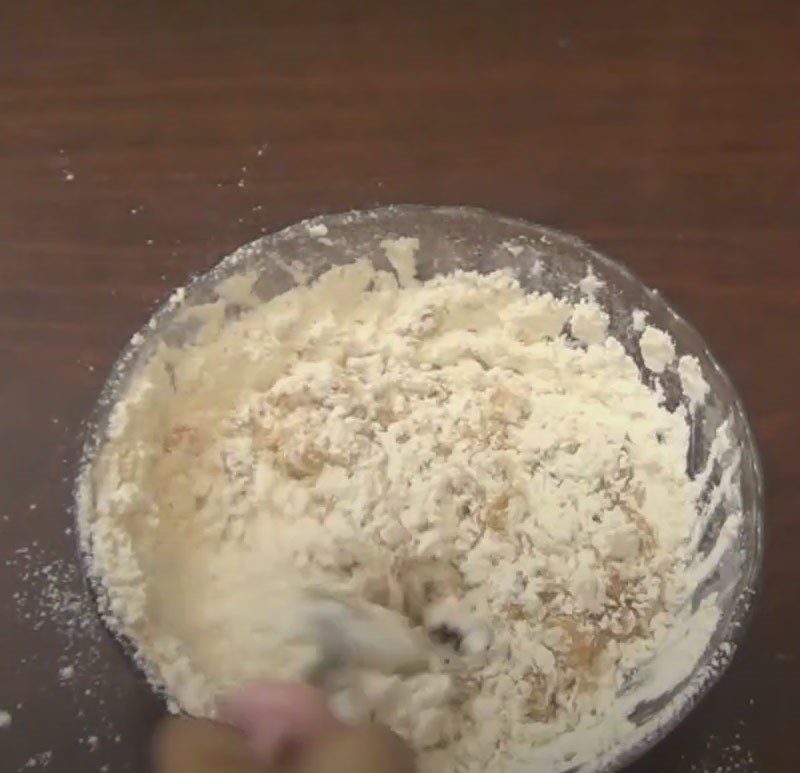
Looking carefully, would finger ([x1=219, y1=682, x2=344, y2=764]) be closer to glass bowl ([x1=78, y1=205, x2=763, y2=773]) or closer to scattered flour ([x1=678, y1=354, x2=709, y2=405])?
glass bowl ([x1=78, y1=205, x2=763, y2=773])

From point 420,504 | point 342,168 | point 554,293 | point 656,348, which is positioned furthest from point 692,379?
point 342,168

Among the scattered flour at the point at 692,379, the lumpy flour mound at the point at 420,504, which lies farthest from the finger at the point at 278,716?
the scattered flour at the point at 692,379

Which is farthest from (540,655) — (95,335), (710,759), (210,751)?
(95,335)

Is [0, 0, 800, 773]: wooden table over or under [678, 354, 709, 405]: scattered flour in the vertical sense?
over

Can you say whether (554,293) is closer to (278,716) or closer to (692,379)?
(692,379)

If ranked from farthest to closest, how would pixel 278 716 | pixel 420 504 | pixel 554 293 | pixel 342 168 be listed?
pixel 342 168
pixel 554 293
pixel 420 504
pixel 278 716

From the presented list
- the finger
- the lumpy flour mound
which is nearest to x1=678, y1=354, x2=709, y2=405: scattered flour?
the lumpy flour mound

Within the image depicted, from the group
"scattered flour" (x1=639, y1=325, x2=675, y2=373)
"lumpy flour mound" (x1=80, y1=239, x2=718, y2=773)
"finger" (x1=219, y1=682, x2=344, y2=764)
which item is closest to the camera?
"finger" (x1=219, y1=682, x2=344, y2=764)
